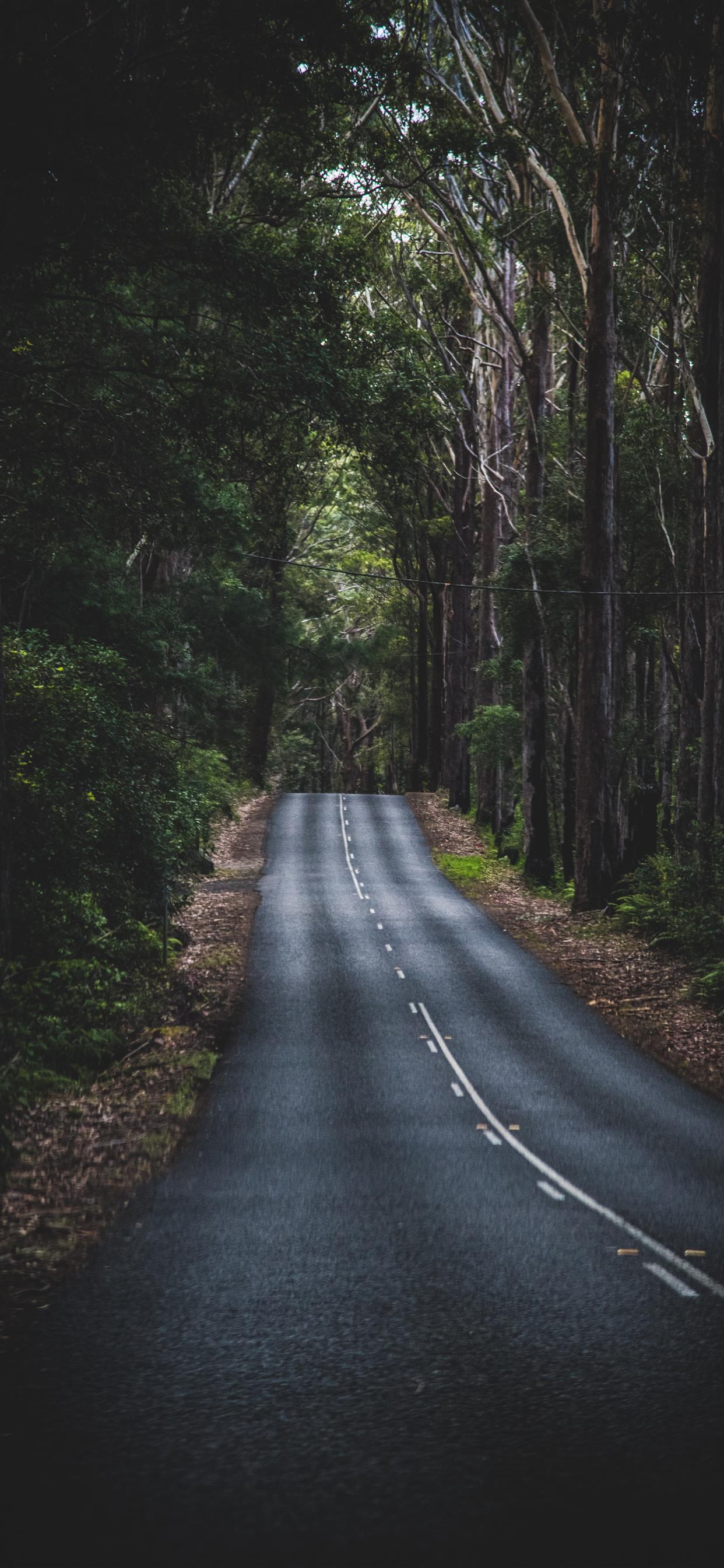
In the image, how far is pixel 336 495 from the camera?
186 feet

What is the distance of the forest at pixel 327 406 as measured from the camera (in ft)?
36.0

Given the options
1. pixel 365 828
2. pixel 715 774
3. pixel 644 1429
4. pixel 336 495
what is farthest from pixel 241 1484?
pixel 336 495

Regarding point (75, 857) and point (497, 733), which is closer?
point (75, 857)

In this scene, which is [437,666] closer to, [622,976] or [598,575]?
[598,575]

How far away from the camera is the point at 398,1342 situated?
579cm

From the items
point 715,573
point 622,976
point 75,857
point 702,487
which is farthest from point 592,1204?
point 702,487

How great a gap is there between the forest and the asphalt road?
3342 mm

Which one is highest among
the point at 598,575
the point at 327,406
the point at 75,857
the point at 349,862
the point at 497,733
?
the point at 327,406

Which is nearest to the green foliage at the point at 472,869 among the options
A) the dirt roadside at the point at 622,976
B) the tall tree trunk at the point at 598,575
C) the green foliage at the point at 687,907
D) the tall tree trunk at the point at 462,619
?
the dirt roadside at the point at 622,976

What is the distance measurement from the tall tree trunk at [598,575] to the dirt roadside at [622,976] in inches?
67.3

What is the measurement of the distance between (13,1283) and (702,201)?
83.4 ft

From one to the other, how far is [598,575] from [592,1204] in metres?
17.2

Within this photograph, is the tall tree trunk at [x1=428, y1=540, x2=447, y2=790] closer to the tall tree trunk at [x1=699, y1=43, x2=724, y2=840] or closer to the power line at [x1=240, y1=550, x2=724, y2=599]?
the power line at [x1=240, y1=550, x2=724, y2=599]

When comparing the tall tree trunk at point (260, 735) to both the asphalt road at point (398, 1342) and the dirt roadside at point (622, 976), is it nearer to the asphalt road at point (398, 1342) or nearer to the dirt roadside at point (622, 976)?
the dirt roadside at point (622, 976)
